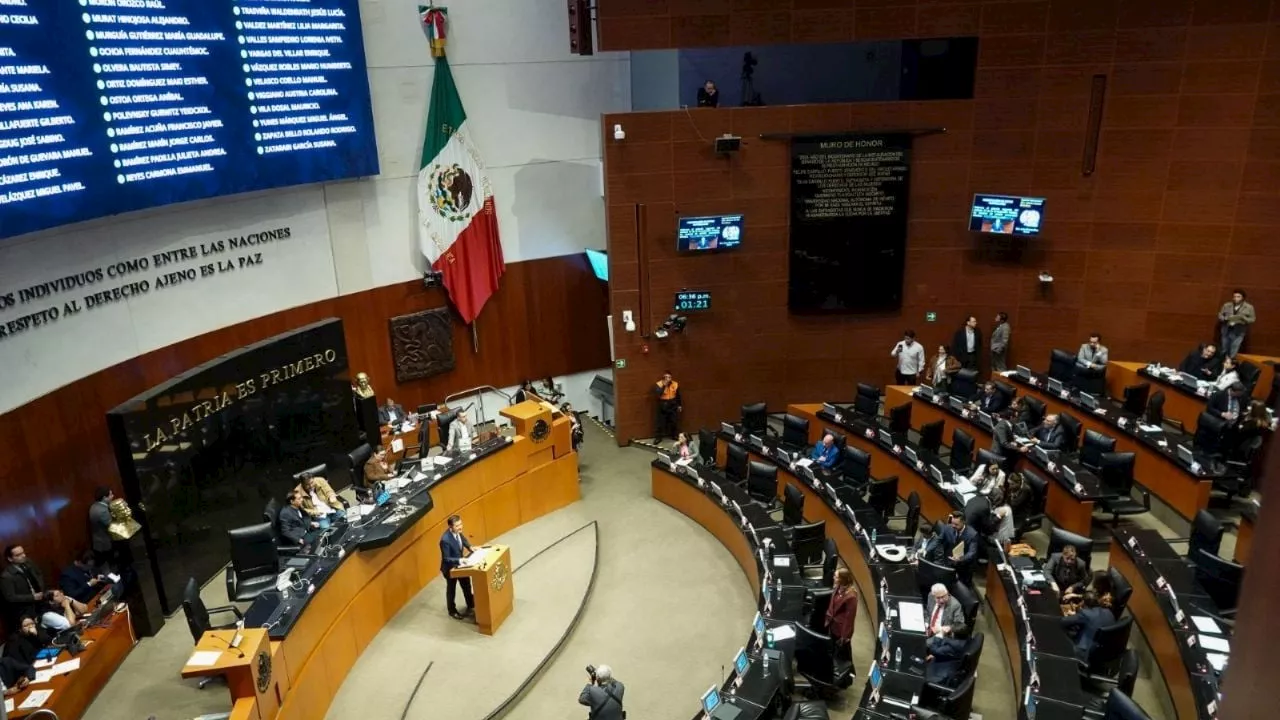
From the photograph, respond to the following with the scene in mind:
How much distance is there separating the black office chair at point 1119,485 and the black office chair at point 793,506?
3317 millimetres

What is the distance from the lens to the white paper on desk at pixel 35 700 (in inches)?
304

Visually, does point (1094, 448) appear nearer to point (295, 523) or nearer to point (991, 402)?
→ point (991, 402)

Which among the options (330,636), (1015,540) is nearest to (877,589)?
(1015,540)

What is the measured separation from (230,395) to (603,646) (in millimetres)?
5771

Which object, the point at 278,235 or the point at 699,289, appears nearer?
the point at 278,235

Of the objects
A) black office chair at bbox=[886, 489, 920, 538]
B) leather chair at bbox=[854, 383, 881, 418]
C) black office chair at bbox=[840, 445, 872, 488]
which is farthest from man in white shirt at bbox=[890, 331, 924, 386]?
black office chair at bbox=[886, 489, 920, 538]

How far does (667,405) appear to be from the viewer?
14.4 meters

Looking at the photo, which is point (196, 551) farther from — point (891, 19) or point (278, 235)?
point (891, 19)

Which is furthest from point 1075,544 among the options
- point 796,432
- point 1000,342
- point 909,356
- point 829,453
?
point 1000,342

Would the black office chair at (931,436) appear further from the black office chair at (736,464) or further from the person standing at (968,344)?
the person standing at (968,344)

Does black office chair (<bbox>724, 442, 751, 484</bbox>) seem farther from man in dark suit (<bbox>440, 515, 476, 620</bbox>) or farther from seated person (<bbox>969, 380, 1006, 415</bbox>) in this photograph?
man in dark suit (<bbox>440, 515, 476, 620</bbox>)

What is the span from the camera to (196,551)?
1062 cm

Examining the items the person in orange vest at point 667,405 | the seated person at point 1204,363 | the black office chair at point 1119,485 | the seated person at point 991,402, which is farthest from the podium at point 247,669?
the seated person at point 1204,363

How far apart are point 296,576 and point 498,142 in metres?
8.46
